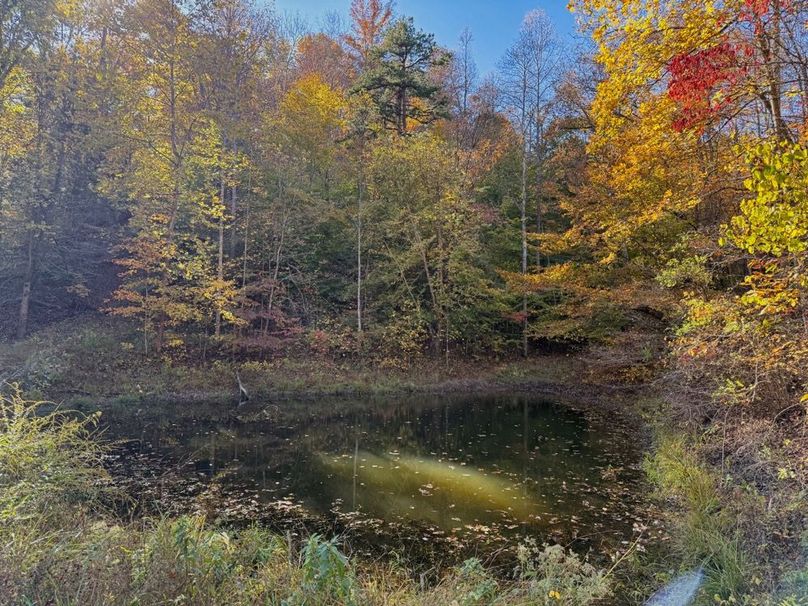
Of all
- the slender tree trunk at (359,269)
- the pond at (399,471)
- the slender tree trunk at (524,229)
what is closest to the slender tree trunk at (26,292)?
the pond at (399,471)

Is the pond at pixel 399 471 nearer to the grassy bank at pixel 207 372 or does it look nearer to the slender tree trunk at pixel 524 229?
the grassy bank at pixel 207 372

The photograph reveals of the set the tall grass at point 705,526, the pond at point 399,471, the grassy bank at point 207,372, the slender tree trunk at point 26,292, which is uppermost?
the slender tree trunk at point 26,292

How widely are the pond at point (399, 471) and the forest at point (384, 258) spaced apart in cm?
56

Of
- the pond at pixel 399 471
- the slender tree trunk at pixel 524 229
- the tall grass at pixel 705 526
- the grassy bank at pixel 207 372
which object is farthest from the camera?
the slender tree trunk at pixel 524 229

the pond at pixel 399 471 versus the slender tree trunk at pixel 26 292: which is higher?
the slender tree trunk at pixel 26 292

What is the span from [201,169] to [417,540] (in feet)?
48.0

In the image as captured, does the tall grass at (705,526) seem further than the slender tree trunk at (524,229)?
No

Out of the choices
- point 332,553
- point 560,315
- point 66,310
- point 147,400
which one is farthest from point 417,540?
point 66,310

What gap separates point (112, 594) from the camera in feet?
8.76

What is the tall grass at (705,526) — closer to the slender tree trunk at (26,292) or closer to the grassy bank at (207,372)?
the grassy bank at (207,372)

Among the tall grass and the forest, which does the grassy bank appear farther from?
the tall grass

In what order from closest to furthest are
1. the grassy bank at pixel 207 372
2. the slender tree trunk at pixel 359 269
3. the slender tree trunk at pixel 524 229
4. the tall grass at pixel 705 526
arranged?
the tall grass at pixel 705 526
the grassy bank at pixel 207 372
the slender tree trunk at pixel 359 269
the slender tree trunk at pixel 524 229

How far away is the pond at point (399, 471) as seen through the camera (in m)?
Result: 6.33

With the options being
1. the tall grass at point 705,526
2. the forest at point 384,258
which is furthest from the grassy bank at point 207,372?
the tall grass at point 705,526
